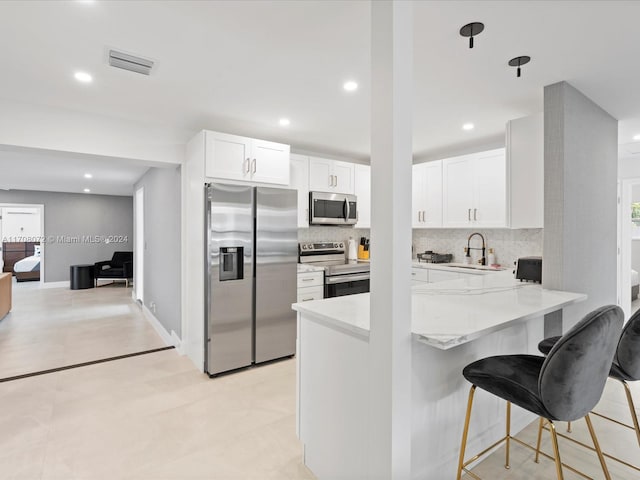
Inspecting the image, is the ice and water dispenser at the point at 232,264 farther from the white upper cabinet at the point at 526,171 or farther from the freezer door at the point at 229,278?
the white upper cabinet at the point at 526,171

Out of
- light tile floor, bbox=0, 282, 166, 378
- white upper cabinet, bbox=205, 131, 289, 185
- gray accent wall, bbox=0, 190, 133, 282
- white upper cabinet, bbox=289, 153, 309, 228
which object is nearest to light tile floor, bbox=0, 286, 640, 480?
light tile floor, bbox=0, 282, 166, 378

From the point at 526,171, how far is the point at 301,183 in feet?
7.90

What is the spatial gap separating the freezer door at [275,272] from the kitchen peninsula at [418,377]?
1.53 meters

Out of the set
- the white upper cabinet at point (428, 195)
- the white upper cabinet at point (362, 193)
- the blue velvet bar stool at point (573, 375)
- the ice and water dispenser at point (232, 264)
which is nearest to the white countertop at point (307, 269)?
the ice and water dispenser at point (232, 264)

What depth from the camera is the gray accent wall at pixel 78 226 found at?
835 cm

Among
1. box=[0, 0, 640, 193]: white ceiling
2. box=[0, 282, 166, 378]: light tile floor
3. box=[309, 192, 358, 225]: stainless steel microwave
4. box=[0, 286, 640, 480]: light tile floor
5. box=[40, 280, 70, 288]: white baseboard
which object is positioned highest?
box=[0, 0, 640, 193]: white ceiling

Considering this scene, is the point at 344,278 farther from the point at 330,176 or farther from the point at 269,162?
the point at 269,162

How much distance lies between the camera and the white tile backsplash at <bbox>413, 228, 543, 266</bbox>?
12.9 ft

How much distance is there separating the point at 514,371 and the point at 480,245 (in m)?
3.12

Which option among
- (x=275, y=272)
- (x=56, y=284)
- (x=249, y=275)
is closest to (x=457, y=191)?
(x=275, y=272)

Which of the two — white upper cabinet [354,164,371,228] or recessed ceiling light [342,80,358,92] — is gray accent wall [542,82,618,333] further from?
white upper cabinet [354,164,371,228]

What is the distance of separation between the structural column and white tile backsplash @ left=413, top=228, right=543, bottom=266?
3.27 meters

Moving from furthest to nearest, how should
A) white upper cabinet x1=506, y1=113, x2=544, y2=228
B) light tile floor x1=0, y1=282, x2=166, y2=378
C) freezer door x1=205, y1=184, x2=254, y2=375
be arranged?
light tile floor x1=0, y1=282, x2=166, y2=378, freezer door x1=205, y1=184, x2=254, y2=375, white upper cabinet x1=506, y1=113, x2=544, y2=228

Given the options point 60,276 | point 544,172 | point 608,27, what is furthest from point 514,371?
point 60,276
